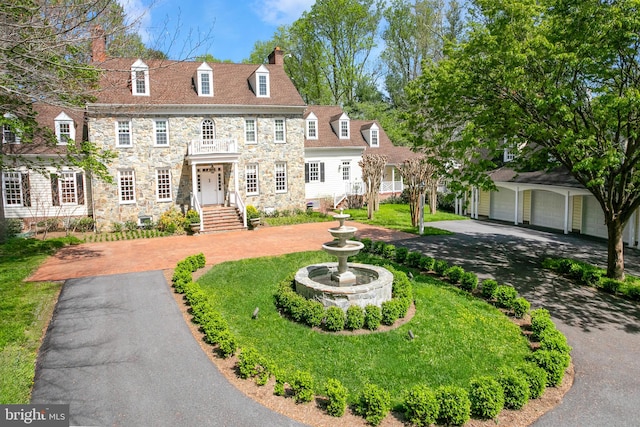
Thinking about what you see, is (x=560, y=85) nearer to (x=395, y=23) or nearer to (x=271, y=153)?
(x=271, y=153)

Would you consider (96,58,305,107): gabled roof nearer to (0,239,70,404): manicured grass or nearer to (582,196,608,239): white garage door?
(0,239,70,404): manicured grass

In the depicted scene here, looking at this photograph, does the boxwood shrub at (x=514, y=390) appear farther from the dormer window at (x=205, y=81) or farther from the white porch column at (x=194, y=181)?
the dormer window at (x=205, y=81)

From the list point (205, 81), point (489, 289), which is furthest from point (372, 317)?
point (205, 81)

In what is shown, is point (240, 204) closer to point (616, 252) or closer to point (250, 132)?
point (250, 132)

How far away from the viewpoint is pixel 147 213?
24.4m

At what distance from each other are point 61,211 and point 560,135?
2536cm

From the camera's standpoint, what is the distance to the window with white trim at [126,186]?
78.2 feet

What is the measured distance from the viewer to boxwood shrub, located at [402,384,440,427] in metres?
6.63

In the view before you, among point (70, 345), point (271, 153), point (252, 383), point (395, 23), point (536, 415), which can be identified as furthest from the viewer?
point (395, 23)

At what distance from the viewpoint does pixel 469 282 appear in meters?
12.8

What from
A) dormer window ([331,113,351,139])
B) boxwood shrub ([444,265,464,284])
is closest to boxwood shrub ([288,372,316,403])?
boxwood shrub ([444,265,464,284])

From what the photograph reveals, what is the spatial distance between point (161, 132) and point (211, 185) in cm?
421

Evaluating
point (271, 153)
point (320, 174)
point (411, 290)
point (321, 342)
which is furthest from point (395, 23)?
point (321, 342)

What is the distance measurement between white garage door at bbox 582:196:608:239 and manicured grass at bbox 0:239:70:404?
76.0 feet
